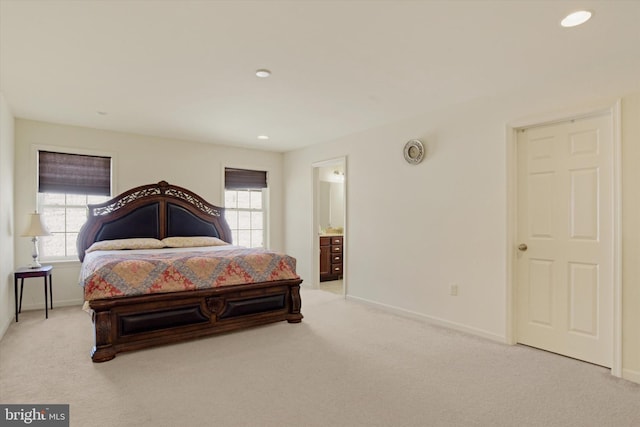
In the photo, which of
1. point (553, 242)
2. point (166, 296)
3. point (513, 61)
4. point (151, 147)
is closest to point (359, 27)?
point (513, 61)

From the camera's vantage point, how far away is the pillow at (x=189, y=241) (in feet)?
16.2

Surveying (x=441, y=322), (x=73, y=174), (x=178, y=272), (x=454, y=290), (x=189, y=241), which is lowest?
(x=441, y=322)

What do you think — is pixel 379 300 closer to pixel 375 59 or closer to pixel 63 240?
pixel 375 59

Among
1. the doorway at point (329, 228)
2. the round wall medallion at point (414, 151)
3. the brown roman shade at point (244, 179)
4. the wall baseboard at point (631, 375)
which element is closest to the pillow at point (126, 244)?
the brown roman shade at point (244, 179)

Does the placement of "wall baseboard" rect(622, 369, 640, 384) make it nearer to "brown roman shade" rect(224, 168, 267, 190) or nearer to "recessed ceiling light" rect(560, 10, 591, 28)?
"recessed ceiling light" rect(560, 10, 591, 28)

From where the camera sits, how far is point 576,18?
219 cm

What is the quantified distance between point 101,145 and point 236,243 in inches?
99.8

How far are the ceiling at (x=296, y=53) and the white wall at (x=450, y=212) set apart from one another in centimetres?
22

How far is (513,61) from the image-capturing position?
279 centimetres

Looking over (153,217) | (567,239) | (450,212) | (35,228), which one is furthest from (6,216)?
(567,239)

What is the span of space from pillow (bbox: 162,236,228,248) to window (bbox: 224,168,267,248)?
36.7 inches

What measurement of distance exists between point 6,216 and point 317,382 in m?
3.80

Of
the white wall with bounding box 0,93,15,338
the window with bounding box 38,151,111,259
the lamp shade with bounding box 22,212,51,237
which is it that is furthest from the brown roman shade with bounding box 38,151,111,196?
the lamp shade with bounding box 22,212,51,237

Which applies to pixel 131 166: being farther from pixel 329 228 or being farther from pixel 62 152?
pixel 329 228
